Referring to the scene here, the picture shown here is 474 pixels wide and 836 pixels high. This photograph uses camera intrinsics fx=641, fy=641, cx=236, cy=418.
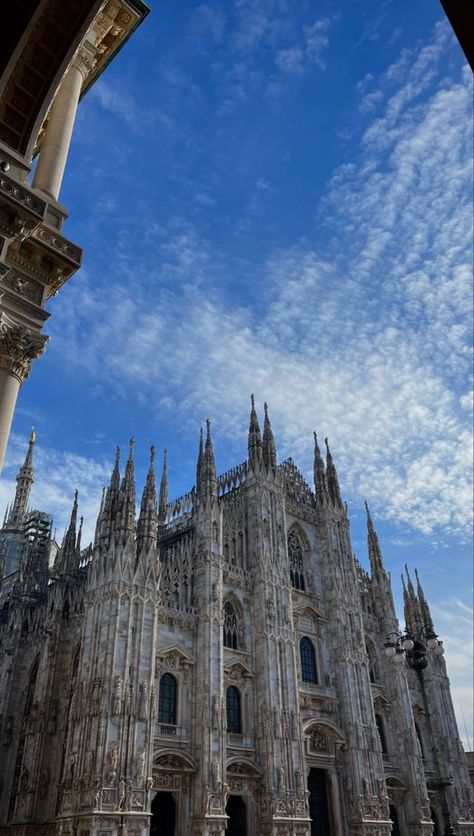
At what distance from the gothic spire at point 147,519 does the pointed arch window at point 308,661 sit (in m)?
12.8

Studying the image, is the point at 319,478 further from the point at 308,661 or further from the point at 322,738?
the point at 322,738

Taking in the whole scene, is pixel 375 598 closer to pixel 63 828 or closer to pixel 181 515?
pixel 181 515

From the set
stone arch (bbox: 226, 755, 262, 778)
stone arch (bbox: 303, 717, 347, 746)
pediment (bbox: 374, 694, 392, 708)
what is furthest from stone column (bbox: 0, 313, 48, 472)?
pediment (bbox: 374, 694, 392, 708)

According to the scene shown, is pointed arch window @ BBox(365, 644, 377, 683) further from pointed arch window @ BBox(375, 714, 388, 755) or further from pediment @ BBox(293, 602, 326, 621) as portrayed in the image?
pediment @ BBox(293, 602, 326, 621)

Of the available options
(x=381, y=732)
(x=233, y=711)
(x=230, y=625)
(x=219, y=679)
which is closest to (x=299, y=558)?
(x=230, y=625)

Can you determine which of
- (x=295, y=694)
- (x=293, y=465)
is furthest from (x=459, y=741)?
(x=293, y=465)

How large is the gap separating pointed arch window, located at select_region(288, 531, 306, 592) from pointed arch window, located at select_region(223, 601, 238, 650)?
596cm

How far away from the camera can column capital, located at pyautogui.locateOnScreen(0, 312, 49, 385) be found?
10086mm

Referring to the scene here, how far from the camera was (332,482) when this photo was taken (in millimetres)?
43156

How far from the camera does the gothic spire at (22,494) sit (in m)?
56.0

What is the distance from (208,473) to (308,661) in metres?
12.3

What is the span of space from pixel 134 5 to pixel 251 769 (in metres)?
29.1

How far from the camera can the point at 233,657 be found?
30656 mm

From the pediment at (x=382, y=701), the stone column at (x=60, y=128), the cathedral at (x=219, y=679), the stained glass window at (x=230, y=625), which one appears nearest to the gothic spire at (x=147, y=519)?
the cathedral at (x=219, y=679)
